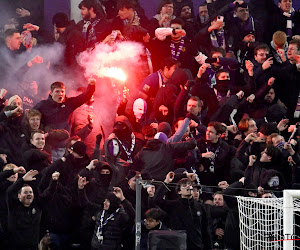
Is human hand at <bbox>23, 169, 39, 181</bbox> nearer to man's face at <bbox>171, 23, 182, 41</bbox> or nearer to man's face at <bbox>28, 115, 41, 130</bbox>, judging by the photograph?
man's face at <bbox>28, 115, 41, 130</bbox>

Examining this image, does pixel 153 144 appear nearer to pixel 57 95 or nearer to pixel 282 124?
pixel 57 95

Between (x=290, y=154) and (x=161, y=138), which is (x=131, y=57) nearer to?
(x=161, y=138)

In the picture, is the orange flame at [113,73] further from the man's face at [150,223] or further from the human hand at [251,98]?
the man's face at [150,223]

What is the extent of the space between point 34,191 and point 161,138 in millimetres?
2031

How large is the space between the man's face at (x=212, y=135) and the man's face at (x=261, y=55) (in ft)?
5.29

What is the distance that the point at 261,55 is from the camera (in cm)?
1206

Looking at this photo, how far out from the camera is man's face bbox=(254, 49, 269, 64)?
12047 millimetres

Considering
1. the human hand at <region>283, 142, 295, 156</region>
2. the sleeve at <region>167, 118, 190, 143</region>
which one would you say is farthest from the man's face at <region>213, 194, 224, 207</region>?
the human hand at <region>283, 142, 295, 156</region>

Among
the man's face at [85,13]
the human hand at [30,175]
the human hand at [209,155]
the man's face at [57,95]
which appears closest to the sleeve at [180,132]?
the human hand at [209,155]

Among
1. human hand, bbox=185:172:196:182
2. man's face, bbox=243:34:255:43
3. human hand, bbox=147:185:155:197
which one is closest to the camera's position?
human hand, bbox=147:185:155:197

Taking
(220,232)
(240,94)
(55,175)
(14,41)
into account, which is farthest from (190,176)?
(14,41)

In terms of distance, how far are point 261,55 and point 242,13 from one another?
0.86m

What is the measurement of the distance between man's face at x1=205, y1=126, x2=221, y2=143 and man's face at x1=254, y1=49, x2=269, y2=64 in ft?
5.29

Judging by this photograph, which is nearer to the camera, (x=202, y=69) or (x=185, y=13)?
(x=202, y=69)
